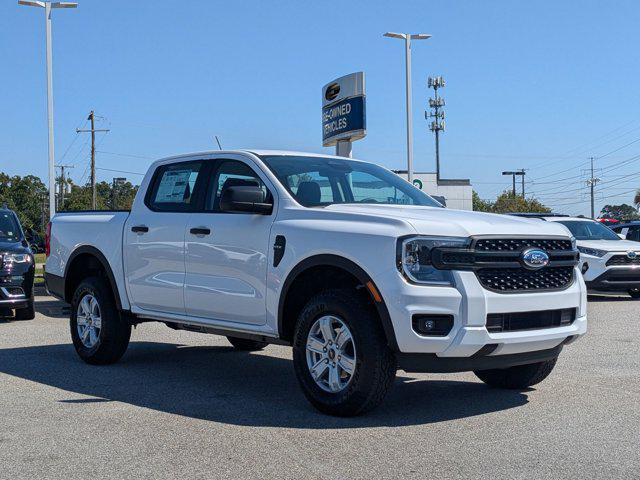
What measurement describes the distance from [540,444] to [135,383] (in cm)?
378

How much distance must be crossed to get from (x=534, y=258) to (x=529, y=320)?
1.43ft

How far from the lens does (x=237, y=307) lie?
6.96 meters

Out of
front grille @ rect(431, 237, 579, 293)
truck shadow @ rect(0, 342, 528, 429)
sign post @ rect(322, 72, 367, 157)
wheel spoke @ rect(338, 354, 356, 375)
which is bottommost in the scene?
truck shadow @ rect(0, 342, 528, 429)

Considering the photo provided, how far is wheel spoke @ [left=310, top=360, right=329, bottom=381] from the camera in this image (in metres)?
6.21

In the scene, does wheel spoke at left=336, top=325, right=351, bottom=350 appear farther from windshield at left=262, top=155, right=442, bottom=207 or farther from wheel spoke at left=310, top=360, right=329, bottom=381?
windshield at left=262, top=155, right=442, bottom=207

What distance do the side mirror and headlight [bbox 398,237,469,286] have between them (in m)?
1.43

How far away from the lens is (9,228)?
1353 centimetres

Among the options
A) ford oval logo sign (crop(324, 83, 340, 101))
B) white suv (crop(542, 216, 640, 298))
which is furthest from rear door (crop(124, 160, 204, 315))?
ford oval logo sign (crop(324, 83, 340, 101))

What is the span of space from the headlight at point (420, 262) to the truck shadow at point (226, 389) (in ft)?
3.37

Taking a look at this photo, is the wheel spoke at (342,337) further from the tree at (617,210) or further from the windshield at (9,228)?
the tree at (617,210)

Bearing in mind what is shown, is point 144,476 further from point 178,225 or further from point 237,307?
point 178,225

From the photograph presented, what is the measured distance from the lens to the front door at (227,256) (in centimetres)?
680

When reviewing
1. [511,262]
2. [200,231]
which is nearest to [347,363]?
[511,262]

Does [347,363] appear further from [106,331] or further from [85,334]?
A: [85,334]
